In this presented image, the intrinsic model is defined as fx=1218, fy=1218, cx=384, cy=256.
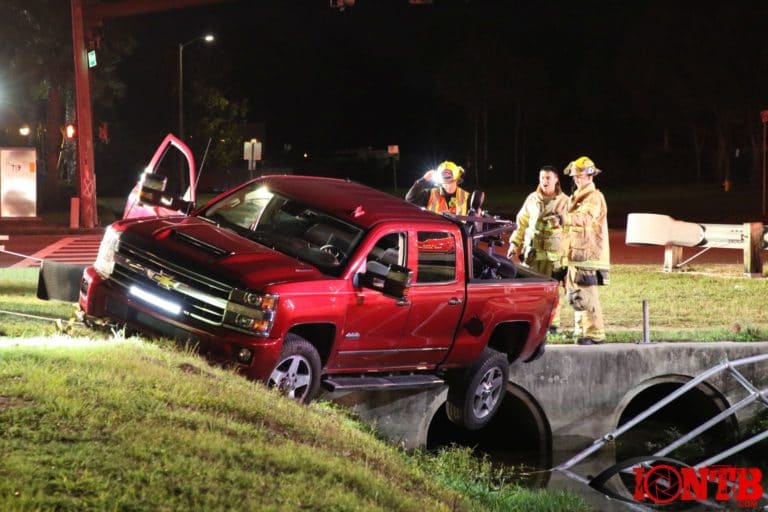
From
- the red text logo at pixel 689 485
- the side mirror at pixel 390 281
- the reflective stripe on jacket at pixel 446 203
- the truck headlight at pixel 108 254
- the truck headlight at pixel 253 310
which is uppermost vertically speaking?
the reflective stripe on jacket at pixel 446 203

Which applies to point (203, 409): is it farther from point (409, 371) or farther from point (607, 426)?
point (607, 426)

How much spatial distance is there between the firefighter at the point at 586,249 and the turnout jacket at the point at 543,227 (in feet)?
0.32

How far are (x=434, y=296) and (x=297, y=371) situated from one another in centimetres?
143

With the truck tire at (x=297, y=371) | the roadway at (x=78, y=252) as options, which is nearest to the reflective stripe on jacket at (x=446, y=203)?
the truck tire at (x=297, y=371)

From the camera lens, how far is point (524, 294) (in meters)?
10.4

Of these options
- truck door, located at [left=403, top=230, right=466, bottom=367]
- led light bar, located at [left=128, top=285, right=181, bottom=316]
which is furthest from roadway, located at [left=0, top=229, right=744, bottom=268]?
truck door, located at [left=403, top=230, right=466, bottom=367]

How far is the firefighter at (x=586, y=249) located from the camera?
42.1ft

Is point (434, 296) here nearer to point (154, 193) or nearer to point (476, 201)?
point (154, 193)

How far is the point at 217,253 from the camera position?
884 cm

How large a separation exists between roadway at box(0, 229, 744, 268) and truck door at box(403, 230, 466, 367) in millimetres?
13545

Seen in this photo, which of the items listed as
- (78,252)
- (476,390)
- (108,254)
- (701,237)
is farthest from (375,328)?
(78,252)

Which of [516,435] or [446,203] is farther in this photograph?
[446,203]

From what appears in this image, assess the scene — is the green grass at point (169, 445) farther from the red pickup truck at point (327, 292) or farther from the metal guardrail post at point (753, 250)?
the metal guardrail post at point (753, 250)

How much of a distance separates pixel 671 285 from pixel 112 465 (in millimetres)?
14529
